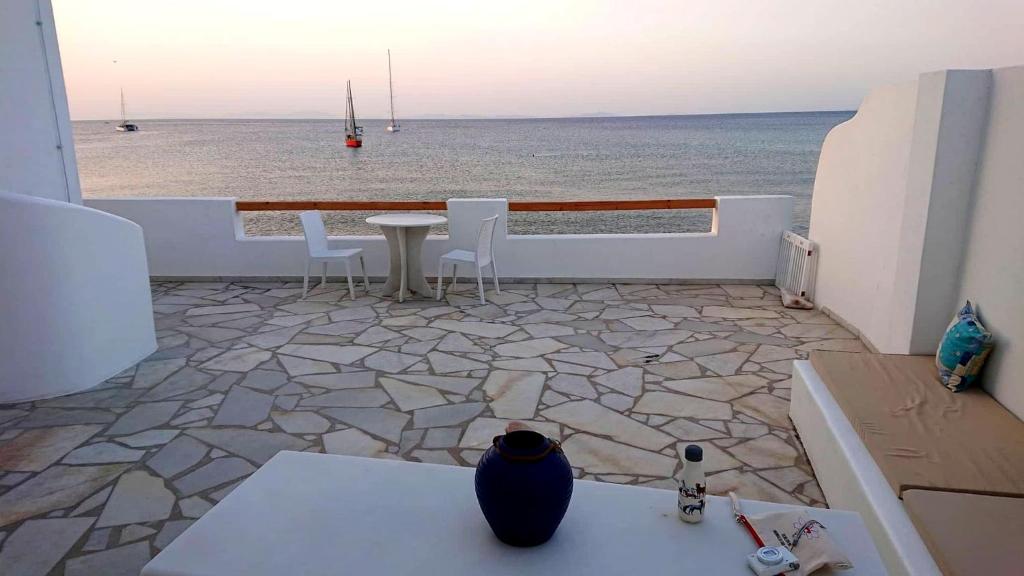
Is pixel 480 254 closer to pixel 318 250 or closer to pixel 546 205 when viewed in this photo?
pixel 546 205

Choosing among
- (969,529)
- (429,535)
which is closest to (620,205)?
(969,529)

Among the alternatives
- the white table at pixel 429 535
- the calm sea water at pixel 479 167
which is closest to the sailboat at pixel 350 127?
the calm sea water at pixel 479 167

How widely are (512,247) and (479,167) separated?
1351 inches

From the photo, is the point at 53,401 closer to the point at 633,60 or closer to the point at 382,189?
the point at 633,60

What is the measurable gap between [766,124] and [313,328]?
79.3m

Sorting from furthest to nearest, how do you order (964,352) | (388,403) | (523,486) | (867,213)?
(867,213) < (388,403) < (964,352) < (523,486)

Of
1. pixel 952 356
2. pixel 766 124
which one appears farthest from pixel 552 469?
pixel 766 124

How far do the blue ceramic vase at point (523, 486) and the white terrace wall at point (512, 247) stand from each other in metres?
4.85

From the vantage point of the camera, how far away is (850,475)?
2.38 metres

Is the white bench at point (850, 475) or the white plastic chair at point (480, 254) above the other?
the white plastic chair at point (480, 254)

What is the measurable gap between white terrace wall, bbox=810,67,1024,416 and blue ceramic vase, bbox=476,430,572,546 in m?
2.23

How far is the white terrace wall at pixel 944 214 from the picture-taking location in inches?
113

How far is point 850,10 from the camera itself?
30.2ft

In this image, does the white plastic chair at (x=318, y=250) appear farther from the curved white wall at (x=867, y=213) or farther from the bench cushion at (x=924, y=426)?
the curved white wall at (x=867, y=213)
